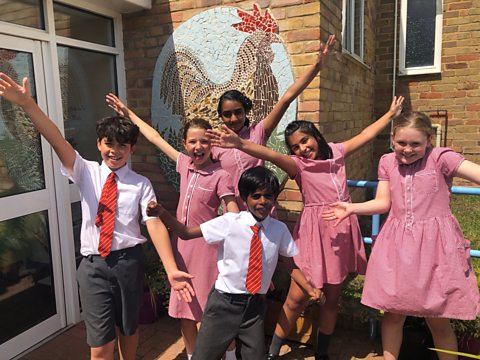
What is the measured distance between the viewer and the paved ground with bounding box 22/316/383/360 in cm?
292

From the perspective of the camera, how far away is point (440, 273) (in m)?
2.05

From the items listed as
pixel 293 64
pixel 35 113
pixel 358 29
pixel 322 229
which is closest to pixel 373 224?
pixel 322 229

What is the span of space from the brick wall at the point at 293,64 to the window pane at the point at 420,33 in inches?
82.7

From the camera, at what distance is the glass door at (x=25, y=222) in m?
2.88

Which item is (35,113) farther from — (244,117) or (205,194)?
(244,117)

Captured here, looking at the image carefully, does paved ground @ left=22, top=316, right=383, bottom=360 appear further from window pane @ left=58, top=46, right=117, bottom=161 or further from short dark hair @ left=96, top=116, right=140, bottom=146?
short dark hair @ left=96, top=116, right=140, bottom=146

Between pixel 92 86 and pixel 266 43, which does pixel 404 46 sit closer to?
pixel 266 43

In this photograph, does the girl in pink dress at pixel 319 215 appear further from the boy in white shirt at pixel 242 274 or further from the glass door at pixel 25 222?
the glass door at pixel 25 222

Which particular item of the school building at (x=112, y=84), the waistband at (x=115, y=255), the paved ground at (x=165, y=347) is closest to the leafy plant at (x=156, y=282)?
the paved ground at (x=165, y=347)

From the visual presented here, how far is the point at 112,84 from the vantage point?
392cm

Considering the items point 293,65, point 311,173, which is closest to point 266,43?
point 293,65

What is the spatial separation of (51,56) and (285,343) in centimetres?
292

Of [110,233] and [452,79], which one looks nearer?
[110,233]

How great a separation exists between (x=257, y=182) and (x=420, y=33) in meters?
5.69
